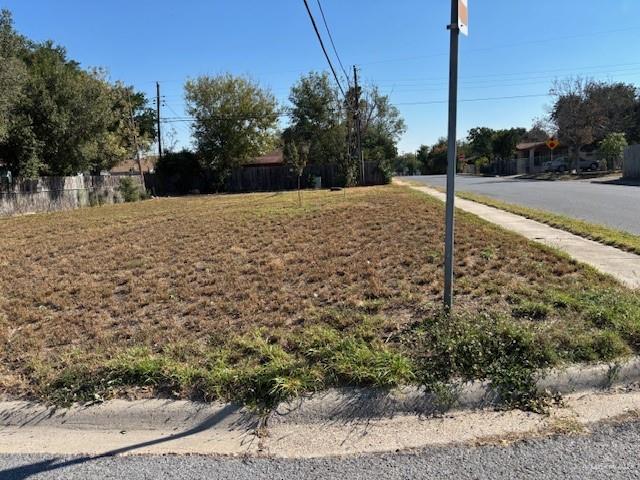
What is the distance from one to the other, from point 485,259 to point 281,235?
4278 millimetres

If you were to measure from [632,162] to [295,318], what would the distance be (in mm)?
32729

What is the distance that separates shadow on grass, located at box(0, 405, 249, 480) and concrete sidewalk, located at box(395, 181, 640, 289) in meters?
4.32

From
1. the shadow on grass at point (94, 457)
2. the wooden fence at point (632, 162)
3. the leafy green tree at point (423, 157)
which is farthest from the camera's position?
the leafy green tree at point (423, 157)

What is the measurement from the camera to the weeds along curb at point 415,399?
3.22m

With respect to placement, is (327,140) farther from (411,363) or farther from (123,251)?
(411,363)

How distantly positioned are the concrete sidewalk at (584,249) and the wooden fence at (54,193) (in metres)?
19.0

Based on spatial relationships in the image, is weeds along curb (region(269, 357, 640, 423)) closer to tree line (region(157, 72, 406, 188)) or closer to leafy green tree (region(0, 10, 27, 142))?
leafy green tree (region(0, 10, 27, 142))

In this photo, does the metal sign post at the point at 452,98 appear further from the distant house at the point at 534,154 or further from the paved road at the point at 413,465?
the distant house at the point at 534,154

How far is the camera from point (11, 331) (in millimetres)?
4875

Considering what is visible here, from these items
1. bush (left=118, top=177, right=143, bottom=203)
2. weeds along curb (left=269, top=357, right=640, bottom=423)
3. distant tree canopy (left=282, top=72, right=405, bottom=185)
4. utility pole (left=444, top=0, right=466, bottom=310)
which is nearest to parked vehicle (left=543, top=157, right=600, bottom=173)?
distant tree canopy (left=282, top=72, right=405, bottom=185)

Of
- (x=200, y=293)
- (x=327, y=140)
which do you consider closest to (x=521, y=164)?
(x=327, y=140)

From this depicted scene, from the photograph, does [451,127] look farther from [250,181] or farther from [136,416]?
[250,181]

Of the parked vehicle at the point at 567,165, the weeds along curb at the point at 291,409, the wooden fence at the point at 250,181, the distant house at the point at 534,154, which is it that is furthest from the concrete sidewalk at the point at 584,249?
the distant house at the point at 534,154

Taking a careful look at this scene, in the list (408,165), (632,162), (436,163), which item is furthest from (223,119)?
(408,165)
